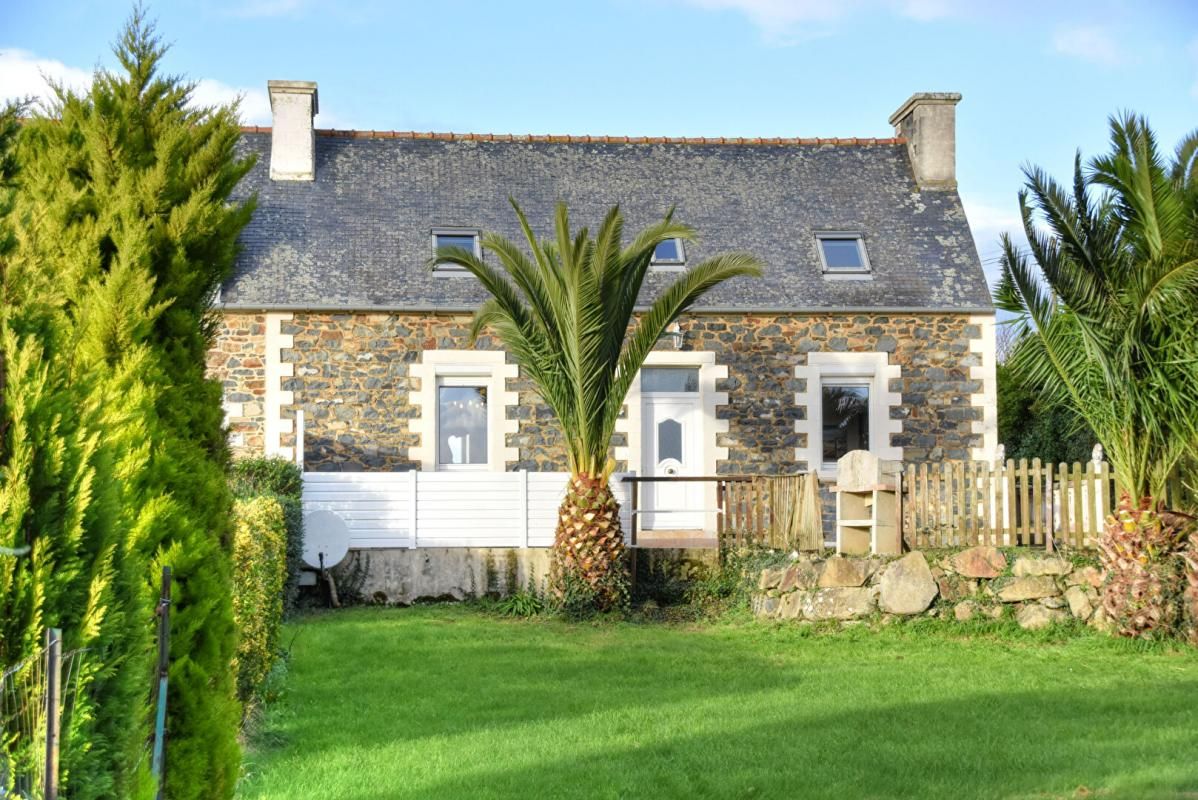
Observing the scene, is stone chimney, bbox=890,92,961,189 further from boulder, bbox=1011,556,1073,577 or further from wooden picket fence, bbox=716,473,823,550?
boulder, bbox=1011,556,1073,577

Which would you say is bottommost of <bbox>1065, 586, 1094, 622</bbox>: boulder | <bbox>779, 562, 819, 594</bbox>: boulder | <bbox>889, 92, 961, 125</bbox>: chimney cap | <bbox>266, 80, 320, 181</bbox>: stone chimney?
<bbox>1065, 586, 1094, 622</bbox>: boulder

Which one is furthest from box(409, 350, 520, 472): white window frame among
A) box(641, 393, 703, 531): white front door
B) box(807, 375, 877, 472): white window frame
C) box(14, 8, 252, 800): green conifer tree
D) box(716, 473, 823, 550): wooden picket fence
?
box(14, 8, 252, 800): green conifer tree

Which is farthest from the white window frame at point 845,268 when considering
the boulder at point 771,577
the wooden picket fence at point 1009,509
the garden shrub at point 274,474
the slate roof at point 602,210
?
the garden shrub at point 274,474

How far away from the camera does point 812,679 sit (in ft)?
32.7

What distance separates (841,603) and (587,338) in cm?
386

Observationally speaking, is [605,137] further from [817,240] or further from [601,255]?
[601,255]

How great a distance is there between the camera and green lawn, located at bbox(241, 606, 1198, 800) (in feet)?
21.6

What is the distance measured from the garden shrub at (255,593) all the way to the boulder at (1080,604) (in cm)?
723

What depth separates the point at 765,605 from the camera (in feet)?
45.8

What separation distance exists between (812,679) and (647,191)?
11.4 metres

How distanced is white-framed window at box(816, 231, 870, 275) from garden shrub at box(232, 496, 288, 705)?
10492 millimetres

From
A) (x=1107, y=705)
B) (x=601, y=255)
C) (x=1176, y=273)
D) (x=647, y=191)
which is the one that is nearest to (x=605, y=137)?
(x=647, y=191)

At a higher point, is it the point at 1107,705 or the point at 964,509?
the point at 964,509

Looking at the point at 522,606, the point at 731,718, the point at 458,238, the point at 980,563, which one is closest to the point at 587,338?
the point at 522,606
